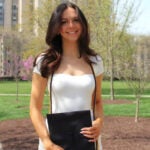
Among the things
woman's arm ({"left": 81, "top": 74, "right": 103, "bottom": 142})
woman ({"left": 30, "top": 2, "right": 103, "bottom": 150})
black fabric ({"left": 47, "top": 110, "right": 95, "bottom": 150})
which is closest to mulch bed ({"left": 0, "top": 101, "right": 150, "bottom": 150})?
woman's arm ({"left": 81, "top": 74, "right": 103, "bottom": 142})

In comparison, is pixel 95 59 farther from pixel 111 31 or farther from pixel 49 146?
pixel 111 31

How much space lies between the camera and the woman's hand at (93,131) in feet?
7.54

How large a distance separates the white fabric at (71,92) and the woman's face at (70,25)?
25 centimetres

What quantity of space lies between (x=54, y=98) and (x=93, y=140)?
0.31 metres

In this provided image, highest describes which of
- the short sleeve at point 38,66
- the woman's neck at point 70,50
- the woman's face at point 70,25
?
the woman's face at point 70,25

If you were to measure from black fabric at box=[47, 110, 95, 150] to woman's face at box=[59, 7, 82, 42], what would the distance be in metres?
0.46

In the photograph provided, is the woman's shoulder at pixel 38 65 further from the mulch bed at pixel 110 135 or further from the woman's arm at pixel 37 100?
the mulch bed at pixel 110 135

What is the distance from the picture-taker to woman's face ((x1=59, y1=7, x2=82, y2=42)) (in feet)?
8.04

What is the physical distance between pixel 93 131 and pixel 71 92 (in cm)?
24

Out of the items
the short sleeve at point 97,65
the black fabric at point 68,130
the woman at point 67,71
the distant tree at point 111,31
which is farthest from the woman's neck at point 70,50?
the distant tree at point 111,31

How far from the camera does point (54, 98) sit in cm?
238

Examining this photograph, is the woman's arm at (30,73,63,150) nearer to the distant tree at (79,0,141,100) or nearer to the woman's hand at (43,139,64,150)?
the woman's hand at (43,139,64,150)

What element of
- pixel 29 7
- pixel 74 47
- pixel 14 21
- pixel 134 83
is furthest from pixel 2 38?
pixel 74 47

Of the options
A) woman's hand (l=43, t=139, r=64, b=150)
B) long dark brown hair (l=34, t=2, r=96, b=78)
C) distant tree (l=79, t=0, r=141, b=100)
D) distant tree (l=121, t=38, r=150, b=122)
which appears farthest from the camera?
distant tree (l=79, t=0, r=141, b=100)
